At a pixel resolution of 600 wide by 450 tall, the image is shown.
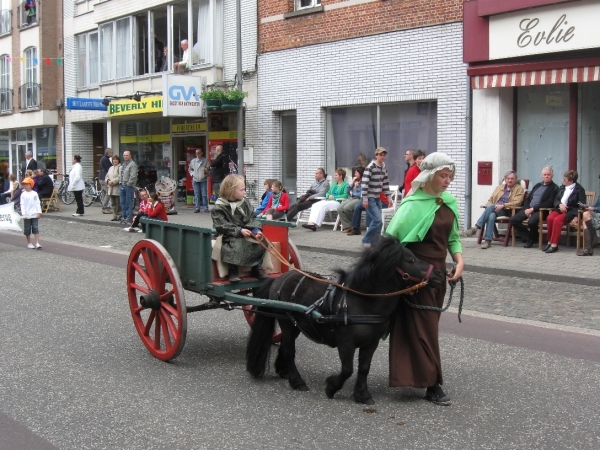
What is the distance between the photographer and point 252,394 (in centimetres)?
571

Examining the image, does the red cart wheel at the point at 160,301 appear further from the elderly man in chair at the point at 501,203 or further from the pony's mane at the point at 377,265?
the elderly man in chair at the point at 501,203

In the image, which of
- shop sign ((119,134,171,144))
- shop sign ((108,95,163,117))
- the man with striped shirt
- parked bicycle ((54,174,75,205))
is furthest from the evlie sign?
parked bicycle ((54,174,75,205))

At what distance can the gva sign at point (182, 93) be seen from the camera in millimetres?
20156

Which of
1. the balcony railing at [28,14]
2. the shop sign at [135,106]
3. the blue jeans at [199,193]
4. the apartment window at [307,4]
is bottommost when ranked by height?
the blue jeans at [199,193]

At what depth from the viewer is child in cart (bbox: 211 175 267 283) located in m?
6.25

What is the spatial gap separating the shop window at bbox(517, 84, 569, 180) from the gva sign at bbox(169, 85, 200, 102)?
9159 mm

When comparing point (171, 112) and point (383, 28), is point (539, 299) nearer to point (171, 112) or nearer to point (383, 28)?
point (383, 28)

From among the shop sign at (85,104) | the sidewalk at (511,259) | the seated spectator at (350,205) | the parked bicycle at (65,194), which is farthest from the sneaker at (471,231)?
the parked bicycle at (65,194)

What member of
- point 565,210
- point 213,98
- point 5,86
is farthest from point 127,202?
point 5,86

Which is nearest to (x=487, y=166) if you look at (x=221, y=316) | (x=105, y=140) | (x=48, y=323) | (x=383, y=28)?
(x=383, y=28)

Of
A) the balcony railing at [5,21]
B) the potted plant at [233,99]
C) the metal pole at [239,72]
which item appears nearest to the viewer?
the metal pole at [239,72]

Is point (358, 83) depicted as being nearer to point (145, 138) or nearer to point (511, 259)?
point (511, 259)

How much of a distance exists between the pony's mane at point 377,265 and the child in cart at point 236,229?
1266 millimetres

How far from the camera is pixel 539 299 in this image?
31.2 ft
